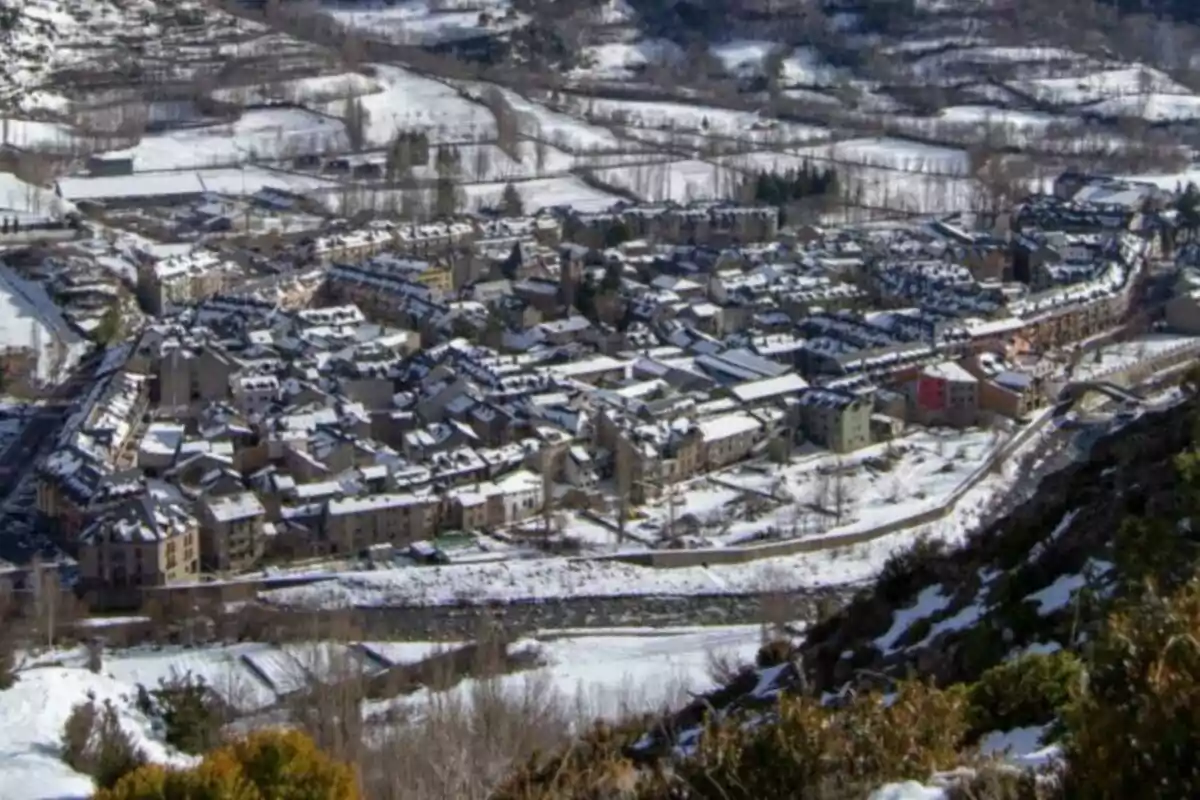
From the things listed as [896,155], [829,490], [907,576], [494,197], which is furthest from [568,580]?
[896,155]

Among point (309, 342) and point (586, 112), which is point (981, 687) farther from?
point (586, 112)

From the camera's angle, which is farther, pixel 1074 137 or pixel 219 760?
pixel 1074 137

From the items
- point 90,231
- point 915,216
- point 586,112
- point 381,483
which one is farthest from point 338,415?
point 586,112

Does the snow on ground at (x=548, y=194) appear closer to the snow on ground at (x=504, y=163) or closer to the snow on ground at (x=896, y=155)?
the snow on ground at (x=504, y=163)

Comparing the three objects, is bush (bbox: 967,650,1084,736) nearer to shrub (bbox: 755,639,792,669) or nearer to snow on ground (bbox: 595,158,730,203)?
shrub (bbox: 755,639,792,669)

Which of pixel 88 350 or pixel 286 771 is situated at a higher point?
pixel 286 771

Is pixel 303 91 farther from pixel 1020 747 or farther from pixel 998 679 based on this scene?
pixel 1020 747
